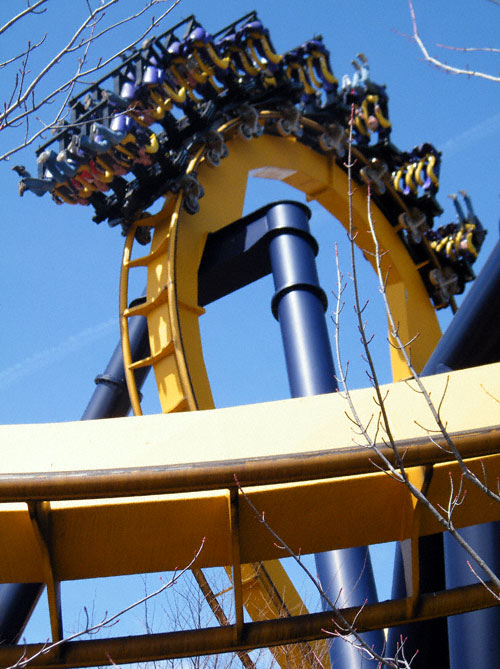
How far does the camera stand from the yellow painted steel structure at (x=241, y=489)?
3322 mm

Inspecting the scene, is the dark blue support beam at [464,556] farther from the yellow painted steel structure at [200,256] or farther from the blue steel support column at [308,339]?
the yellow painted steel structure at [200,256]

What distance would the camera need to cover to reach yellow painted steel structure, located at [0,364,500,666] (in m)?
3.32

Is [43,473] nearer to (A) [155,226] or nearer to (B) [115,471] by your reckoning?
(B) [115,471]

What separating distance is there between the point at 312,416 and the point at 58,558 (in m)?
1.23

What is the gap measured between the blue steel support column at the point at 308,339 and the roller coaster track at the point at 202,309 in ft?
2.96

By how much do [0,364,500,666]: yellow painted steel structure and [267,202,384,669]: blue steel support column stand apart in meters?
1.92

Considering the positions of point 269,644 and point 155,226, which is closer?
point 269,644

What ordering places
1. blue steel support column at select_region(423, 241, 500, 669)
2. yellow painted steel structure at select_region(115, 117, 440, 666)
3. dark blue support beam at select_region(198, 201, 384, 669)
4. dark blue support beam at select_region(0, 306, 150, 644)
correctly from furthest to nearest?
dark blue support beam at select_region(0, 306, 150, 644), yellow painted steel structure at select_region(115, 117, 440, 666), dark blue support beam at select_region(198, 201, 384, 669), blue steel support column at select_region(423, 241, 500, 669)

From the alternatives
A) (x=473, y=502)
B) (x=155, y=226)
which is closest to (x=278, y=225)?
(x=155, y=226)

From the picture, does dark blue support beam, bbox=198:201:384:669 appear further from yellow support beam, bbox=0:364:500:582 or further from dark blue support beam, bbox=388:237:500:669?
yellow support beam, bbox=0:364:500:582

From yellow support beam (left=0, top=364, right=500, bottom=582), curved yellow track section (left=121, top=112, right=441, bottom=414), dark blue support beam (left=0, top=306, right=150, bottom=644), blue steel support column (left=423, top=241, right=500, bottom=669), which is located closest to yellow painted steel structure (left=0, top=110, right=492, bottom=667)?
yellow support beam (left=0, top=364, right=500, bottom=582)

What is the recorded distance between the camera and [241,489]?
3367 millimetres

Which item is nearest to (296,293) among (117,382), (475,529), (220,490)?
(117,382)

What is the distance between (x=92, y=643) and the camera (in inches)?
136
